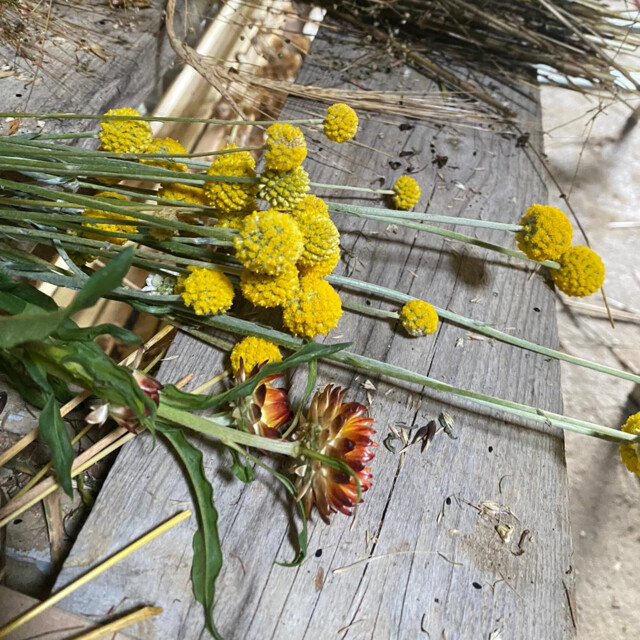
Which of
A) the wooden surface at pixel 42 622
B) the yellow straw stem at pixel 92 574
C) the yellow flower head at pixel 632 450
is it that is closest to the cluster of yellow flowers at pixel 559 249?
the yellow flower head at pixel 632 450

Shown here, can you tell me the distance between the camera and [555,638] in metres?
0.76

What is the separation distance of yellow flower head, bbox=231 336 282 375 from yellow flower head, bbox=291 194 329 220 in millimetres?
190

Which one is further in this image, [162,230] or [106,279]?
[162,230]

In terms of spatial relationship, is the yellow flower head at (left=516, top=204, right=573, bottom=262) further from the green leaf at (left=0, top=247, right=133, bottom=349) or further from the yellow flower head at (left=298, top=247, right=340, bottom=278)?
the green leaf at (left=0, top=247, right=133, bottom=349)

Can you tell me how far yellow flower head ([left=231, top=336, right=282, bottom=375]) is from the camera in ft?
2.53

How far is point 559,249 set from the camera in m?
0.86

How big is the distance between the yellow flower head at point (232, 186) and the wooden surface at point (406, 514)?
0.86 ft

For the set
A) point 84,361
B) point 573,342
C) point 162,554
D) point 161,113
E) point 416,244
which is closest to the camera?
point 84,361

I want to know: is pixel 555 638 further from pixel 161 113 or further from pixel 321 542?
pixel 161 113

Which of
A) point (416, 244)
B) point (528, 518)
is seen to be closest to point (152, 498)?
point (528, 518)

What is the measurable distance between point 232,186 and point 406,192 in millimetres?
439

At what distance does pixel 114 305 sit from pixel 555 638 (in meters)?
1.27

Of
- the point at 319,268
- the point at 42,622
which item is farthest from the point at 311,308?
the point at 42,622

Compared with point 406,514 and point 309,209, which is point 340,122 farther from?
point 406,514
